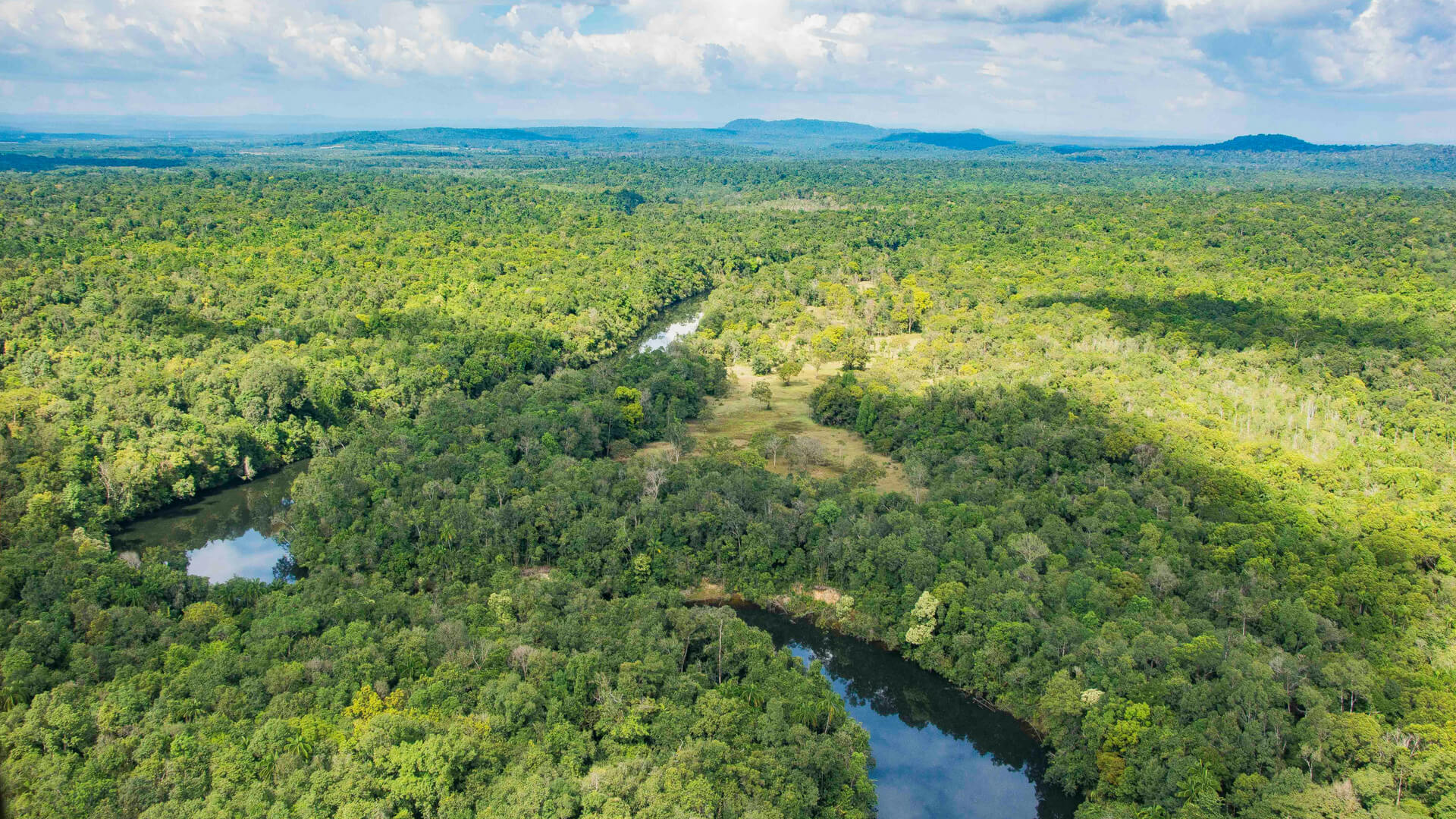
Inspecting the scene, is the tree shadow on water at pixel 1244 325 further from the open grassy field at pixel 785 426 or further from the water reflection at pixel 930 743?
the water reflection at pixel 930 743

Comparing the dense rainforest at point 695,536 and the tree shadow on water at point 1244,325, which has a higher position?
the tree shadow on water at point 1244,325

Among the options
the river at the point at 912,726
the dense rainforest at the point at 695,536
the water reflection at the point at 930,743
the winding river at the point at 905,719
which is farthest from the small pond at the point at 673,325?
the water reflection at the point at 930,743

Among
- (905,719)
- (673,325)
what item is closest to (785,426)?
(905,719)

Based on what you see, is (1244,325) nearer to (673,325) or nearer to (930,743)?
(673,325)

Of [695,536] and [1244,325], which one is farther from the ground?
[1244,325]

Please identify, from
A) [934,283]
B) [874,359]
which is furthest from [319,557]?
→ [934,283]

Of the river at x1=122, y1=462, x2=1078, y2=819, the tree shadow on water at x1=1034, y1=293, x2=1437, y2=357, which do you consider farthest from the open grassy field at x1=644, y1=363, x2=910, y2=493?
the tree shadow on water at x1=1034, y1=293, x2=1437, y2=357

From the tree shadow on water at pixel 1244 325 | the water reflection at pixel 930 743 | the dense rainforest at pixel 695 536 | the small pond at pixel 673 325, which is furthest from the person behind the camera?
the small pond at pixel 673 325

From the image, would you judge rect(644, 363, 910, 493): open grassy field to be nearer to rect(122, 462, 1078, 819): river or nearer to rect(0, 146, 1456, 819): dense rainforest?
rect(0, 146, 1456, 819): dense rainforest
